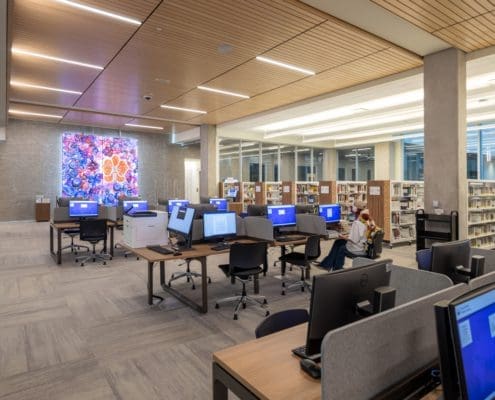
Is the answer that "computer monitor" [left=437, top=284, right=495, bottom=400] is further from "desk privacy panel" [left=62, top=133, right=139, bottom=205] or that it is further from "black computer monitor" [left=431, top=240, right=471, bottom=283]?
"desk privacy panel" [left=62, top=133, right=139, bottom=205]

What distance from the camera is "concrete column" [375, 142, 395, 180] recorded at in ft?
47.6

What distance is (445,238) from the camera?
5500 millimetres

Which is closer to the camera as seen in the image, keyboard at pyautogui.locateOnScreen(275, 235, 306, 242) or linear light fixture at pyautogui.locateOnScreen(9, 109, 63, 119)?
keyboard at pyautogui.locateOnScreen(275, 235, 306, 242)

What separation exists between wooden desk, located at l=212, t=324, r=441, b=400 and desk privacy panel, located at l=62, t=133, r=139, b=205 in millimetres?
12523

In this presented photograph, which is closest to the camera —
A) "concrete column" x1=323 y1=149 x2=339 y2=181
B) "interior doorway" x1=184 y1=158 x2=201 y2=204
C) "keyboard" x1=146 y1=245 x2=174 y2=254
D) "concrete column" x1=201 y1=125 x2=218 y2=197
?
"keyboard" x1=146 y1=245 x2=174 y2=254

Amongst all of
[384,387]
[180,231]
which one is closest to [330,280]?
[384,387]

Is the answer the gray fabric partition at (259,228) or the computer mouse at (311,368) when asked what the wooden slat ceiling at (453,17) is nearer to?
the gray fabric partition at (259,228)

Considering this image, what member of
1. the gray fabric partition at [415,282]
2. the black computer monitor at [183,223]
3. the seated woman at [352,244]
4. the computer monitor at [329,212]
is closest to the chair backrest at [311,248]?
the seated woman at [352,244]

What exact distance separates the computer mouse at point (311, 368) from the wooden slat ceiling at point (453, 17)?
409 cm

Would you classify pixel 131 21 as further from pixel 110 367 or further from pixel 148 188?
pixel 148 188

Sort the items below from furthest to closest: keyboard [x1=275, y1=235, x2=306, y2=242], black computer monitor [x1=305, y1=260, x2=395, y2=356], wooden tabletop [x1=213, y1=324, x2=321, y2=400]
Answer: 1. keyboard [x1=275, y1=235, x2=306, y2=242]
2. black computer monitor [x1=305, y1=260, x2=395, y2=356]
3. wooden tabletop [x1=213, y1=324, x2=321, y2=400]

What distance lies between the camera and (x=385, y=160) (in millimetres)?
14656

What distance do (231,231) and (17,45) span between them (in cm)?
441

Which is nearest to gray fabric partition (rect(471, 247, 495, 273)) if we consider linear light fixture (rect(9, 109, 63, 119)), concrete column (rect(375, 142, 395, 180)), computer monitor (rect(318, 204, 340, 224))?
computer monitor (rect(318, 204, 340, 224))
